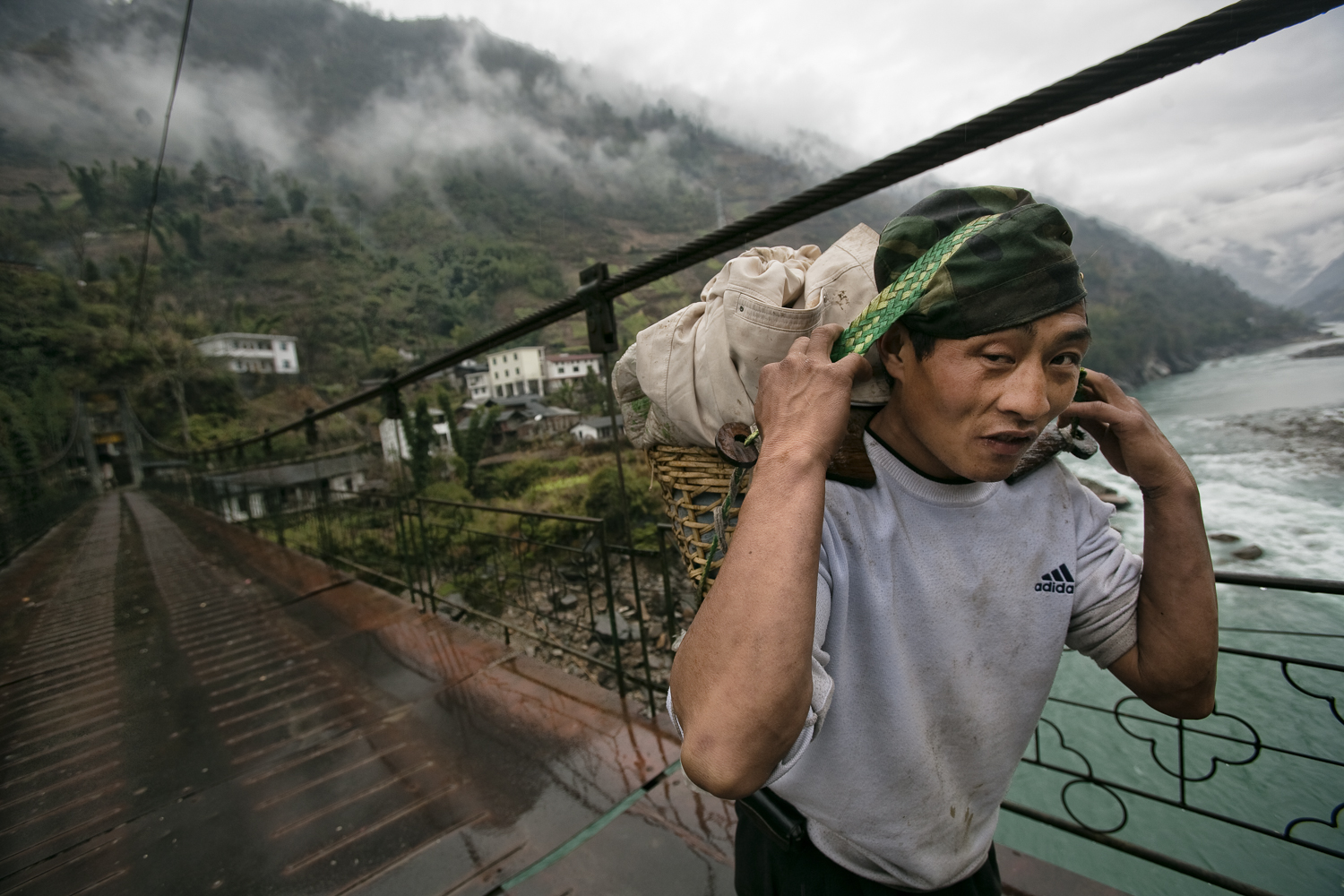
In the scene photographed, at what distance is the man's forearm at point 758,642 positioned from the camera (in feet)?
2.10

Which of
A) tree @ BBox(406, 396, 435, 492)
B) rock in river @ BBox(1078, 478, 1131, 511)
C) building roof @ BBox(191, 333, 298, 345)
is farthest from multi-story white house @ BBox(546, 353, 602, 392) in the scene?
rock in river @ BBox(1078, 478, 1131, 511)

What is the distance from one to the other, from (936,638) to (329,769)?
2643 millimetres

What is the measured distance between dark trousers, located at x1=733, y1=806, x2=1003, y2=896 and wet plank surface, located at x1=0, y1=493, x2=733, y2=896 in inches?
Result: 29.4

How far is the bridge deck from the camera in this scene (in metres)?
1.80

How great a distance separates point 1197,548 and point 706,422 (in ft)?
2.44

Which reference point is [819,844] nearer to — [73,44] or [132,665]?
[132,665]

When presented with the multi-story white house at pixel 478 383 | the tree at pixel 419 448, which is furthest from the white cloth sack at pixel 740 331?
the multi-story white house at pixel 478 383

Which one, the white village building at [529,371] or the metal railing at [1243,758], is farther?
the white village building at [529,371]

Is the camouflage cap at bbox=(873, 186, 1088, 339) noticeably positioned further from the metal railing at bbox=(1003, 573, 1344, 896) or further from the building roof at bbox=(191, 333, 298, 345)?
the building roof at bbox=(191, 333, 298, 345)

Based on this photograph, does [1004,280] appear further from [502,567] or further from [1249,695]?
[502,567]

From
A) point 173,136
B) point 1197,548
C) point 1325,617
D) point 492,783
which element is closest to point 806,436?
point 1197,548

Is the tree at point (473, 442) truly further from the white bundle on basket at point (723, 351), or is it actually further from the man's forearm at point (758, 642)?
the man's forearm at point (758, 642)

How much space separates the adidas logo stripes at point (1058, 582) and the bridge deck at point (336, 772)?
1350 mm

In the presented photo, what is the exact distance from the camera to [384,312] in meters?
67.0
